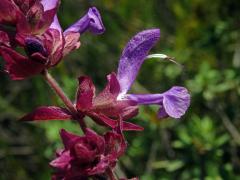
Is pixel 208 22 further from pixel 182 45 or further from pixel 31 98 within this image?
pixel 31 98

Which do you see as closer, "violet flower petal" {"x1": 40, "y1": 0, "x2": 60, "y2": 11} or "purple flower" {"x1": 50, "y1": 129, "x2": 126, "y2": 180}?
"purple flower" {"x1": 50, "y1": 129, "x2": 126, "y2": 180}

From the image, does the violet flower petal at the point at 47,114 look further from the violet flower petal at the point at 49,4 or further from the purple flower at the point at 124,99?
the violet flower petal at the point at 49,4

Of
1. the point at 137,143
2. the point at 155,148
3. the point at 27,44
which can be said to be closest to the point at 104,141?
the point at 27,44

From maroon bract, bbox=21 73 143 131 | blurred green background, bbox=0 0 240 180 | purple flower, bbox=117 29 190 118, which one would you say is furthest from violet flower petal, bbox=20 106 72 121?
blurred green background, bbox=0 0 240 180

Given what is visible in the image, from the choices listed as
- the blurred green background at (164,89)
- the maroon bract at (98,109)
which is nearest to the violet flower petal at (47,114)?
the maroon bract at (98,109)

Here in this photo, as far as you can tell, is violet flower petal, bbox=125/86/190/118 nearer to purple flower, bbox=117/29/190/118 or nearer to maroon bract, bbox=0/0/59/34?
purple flower, bbox=117/29/190/118

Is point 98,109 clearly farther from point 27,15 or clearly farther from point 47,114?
point 27,15
